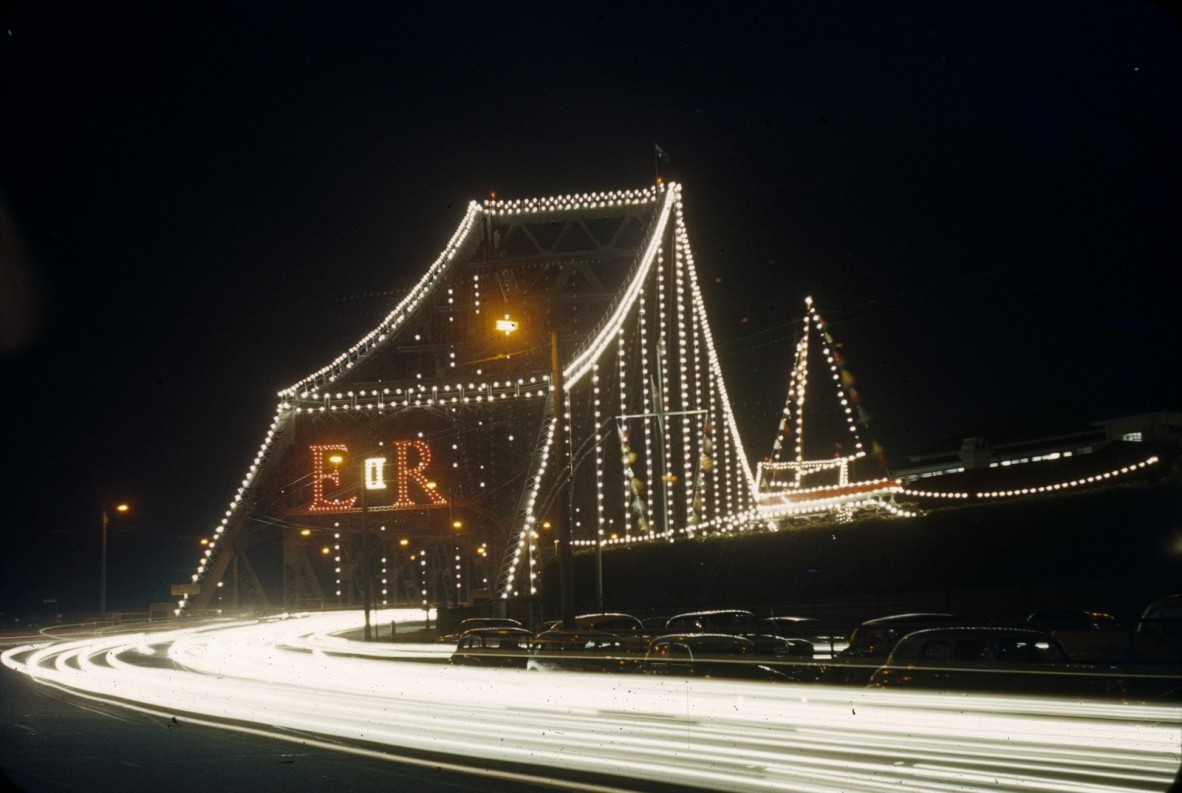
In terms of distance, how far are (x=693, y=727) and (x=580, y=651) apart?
4.79 meters

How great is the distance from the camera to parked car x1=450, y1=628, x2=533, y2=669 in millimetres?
16719

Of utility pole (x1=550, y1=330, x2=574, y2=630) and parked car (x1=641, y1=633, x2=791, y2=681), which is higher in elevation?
utility pole (x1=550, y1=330, x2=574, y2=630)

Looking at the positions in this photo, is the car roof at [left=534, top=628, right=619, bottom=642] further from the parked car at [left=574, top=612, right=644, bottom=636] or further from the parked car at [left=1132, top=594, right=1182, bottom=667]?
the parked car at [left=1132, top=594, right=1182, bottom=667]

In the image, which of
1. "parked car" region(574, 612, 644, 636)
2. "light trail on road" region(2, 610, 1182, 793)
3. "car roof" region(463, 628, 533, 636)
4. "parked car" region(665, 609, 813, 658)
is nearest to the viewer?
"light trail on road" region(2, 610, 1182, 793)

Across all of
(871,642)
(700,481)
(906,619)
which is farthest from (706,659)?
(700,481)

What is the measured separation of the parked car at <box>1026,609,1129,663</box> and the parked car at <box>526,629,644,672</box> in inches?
201

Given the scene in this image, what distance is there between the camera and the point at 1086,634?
17406 mm

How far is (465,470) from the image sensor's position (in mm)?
54844

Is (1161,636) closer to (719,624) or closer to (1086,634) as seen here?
(1086,634)

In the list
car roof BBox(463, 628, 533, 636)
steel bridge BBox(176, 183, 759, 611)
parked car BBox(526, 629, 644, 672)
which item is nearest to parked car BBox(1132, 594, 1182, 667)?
parked car BBox(526, 629, 644, 672)

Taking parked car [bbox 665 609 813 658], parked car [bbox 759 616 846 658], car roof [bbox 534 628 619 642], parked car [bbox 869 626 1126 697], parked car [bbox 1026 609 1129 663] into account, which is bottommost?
parked car [bbox 759 616 846 658]

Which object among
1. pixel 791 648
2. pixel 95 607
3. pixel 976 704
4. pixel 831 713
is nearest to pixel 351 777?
pixel 831 713

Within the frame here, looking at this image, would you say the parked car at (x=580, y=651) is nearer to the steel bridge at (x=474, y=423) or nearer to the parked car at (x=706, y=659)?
the parked car at (x=706, y=659)

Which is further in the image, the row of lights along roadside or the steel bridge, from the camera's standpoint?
the steel bridge
